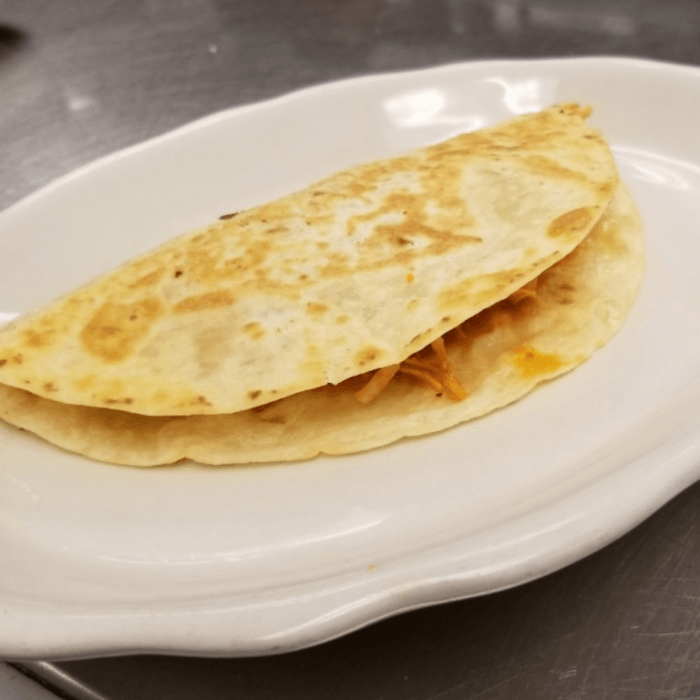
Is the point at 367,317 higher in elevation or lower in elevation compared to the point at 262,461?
higher

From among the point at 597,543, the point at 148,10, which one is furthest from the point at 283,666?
the point at 148,10

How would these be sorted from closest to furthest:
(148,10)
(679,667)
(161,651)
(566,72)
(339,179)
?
(161,651) → (679,667) → (339,179) → (566,72) → (148,10)

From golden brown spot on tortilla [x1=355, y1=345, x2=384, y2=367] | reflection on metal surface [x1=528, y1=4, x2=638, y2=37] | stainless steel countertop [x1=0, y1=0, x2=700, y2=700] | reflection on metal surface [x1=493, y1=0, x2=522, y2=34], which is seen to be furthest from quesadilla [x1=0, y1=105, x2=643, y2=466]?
reflection on metal surface [x1=493, y1=0, x2=522, y2=34]

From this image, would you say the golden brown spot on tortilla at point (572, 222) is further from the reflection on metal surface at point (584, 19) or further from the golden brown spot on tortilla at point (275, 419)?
the reflection on metal surface at point (584, 19)

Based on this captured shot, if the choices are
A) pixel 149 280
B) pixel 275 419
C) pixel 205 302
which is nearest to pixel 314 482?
pixel 275 419

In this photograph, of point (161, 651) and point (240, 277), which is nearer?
point (161, 651)

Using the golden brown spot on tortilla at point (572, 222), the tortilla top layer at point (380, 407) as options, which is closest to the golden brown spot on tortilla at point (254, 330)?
the tortilla top layer at point (380, 407)

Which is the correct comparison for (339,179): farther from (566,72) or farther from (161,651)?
(161,651)

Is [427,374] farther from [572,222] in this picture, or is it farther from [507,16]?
[507,16]
